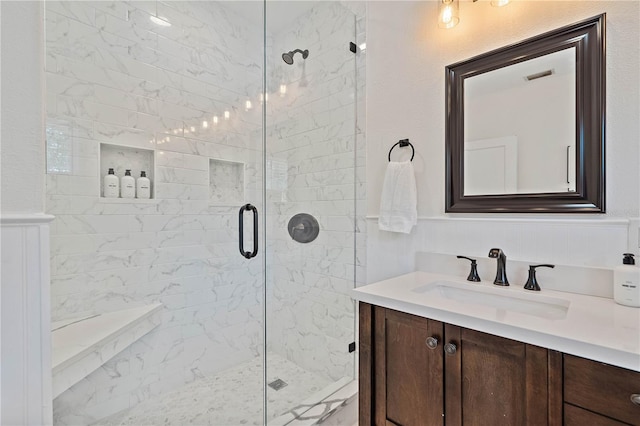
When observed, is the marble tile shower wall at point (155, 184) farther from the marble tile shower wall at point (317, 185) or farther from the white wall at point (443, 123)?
the white wall at point (443, 123)

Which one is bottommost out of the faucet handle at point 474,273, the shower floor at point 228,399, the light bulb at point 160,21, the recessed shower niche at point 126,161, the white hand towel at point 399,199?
the shower floor at point 228,399

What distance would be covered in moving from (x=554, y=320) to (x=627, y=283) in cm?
29

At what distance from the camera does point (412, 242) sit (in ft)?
5.08

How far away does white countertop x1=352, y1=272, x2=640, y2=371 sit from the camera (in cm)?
67

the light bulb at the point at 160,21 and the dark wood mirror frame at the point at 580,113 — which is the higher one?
the light bulb at the point at 160,21

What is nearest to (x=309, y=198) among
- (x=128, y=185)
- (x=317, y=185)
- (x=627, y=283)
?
(x=317, y=185)

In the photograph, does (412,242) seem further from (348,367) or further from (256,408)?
(256,408)

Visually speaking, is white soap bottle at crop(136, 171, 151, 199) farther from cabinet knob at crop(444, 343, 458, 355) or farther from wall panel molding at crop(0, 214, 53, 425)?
cabinet knob at crop(444, 343, 458, 355)

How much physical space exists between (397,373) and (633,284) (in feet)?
2.57

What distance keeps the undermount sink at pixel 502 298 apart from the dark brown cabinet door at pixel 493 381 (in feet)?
0.67

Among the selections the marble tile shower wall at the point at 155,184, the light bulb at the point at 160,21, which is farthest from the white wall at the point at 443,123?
the light bulb at the point at 160,21

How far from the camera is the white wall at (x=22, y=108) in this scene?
0.80 m

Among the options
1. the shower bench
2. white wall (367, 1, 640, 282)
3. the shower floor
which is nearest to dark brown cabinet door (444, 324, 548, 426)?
white wall (367, 1, 640, 282)

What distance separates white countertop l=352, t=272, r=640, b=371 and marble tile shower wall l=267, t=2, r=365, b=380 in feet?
2.61
